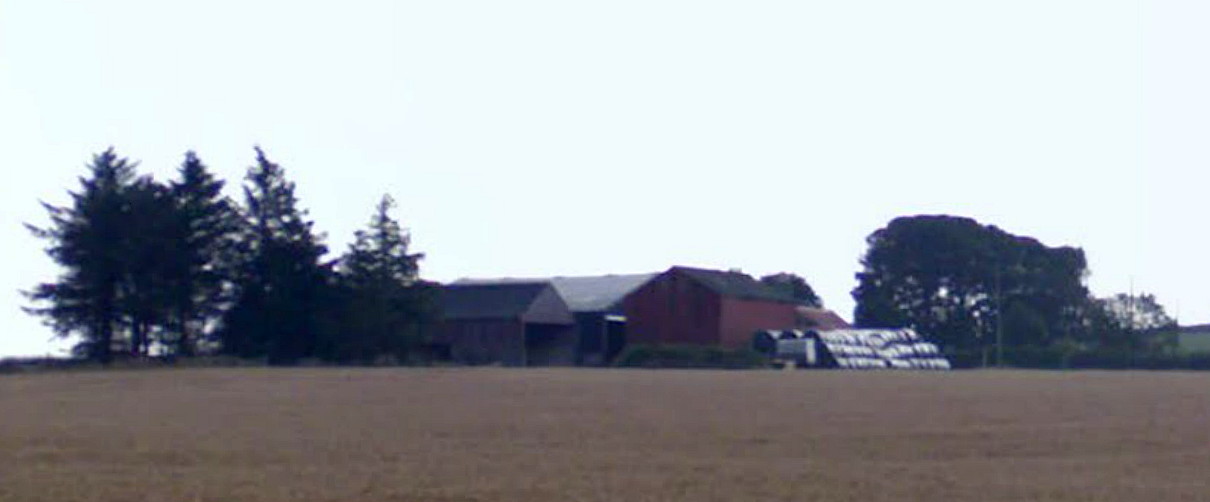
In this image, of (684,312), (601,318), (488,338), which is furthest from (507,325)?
(684,312)

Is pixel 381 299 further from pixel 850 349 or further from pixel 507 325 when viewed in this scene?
pixel 850 349

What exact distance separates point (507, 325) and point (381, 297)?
14.6 metres

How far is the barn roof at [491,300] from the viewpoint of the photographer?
351ft

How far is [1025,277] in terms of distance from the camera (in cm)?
14100

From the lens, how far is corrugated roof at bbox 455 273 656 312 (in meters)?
112

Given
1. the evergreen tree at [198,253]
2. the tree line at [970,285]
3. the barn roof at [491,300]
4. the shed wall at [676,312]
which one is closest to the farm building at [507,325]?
the barn roof at [491,300]

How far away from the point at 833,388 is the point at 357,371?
1795 cm

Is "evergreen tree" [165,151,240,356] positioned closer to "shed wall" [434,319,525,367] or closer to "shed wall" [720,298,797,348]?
"shed wall" [434,319,525,367]

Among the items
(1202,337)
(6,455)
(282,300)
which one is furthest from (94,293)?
(1202,337)

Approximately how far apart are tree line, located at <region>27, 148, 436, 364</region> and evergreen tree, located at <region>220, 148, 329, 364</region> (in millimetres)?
39

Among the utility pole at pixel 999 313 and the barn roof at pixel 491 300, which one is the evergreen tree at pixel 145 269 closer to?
the barn roof at pixel 491 300

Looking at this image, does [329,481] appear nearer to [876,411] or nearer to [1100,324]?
[876,411]

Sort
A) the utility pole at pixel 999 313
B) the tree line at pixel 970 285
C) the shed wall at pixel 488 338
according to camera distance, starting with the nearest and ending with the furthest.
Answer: the shed wall at pixel 488 338 < the utility pole at pixel 999 313 < the tree line at pixel 970 285

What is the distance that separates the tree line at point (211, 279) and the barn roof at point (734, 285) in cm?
2077
